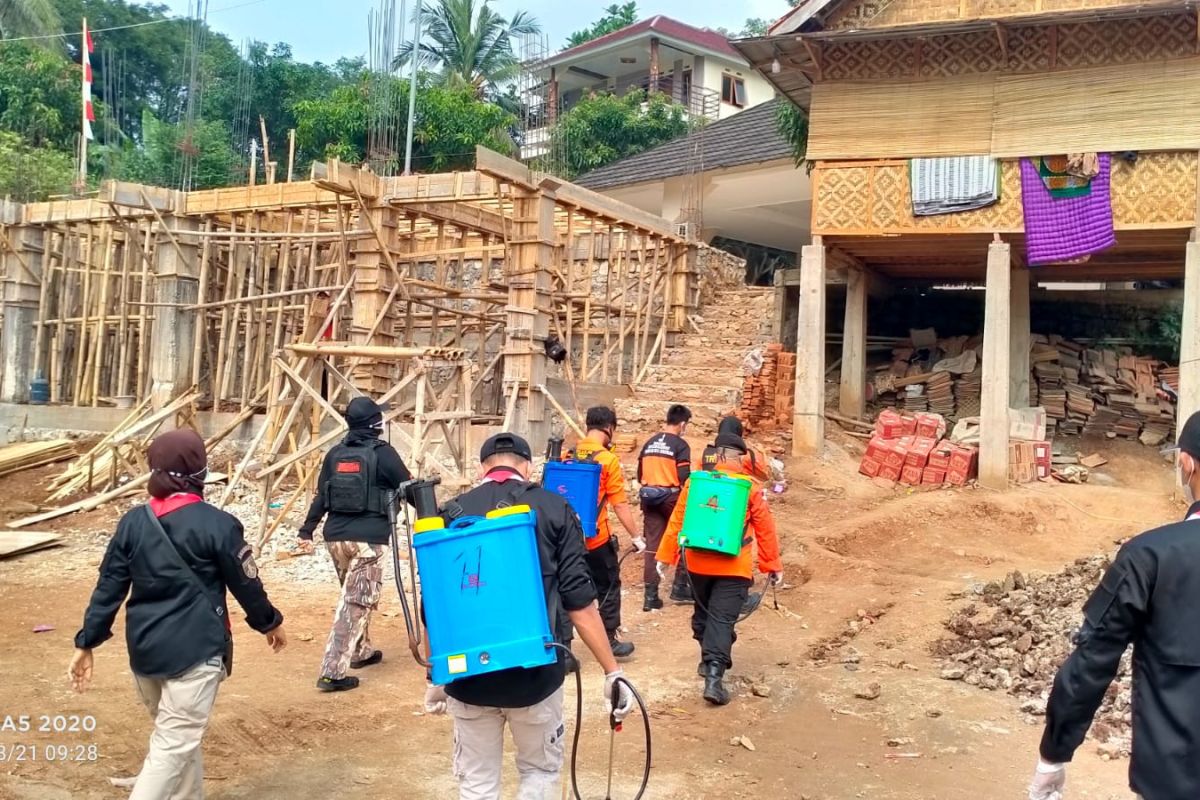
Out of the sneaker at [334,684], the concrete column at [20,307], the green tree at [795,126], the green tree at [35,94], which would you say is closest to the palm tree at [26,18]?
the green tree at [35,94]

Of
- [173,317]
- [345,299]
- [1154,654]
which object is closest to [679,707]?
[1154,654]

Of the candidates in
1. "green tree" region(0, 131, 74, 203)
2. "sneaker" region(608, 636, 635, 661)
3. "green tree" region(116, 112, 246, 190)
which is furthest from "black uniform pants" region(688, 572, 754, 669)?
"green tree" region(116, 112, 246, 190)

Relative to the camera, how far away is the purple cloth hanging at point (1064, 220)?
1242cm

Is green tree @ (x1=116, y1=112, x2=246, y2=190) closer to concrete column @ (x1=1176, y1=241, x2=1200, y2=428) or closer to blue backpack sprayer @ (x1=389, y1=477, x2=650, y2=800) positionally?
concrete column @ (x1=1176, y1=241, x2=1200, y2=428)

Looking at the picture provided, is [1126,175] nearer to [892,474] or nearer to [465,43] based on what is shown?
[892,474]

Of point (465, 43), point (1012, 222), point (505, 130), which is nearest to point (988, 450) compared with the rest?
point (1012, 222)

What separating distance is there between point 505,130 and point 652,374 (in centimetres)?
1508

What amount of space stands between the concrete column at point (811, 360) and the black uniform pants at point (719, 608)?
7.43 m

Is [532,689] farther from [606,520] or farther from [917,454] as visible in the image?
[917,454]

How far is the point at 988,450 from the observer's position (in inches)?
506

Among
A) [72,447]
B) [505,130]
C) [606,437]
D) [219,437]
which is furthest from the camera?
[505,130]

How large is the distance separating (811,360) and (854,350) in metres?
2.44

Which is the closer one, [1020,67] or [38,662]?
[38,662]

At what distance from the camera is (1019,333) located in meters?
15.3
